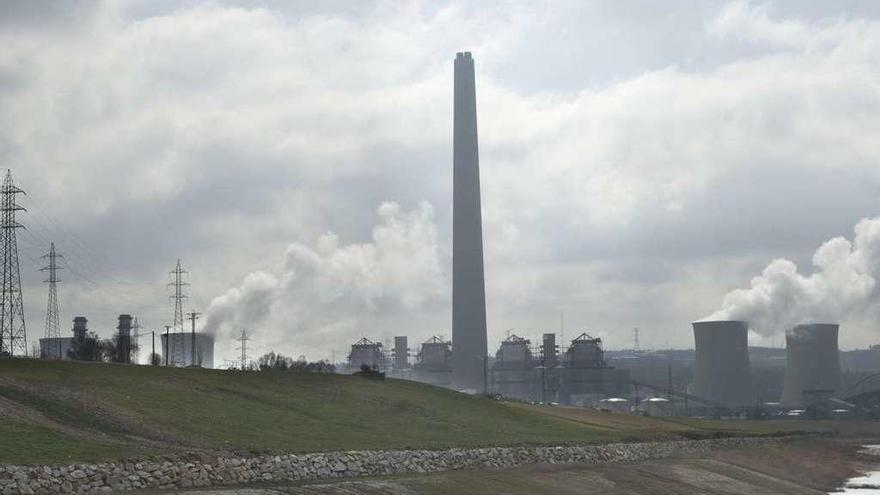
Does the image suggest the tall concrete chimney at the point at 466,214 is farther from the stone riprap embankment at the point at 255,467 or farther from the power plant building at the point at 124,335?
the stone riprap embankment at the point at 255,467

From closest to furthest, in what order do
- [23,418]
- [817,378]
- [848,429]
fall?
[23,418] → [848,429] → [817,378]

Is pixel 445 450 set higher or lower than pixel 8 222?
lower

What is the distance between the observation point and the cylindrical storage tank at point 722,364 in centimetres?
17150

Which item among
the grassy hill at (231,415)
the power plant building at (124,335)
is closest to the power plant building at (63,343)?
the power plant building at (124,335)

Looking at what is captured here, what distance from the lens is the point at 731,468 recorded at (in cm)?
7712

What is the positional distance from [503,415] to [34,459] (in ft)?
161

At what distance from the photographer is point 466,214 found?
16725cm

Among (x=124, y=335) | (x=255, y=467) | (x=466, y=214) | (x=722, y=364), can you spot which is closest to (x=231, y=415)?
(x=255, y=467)

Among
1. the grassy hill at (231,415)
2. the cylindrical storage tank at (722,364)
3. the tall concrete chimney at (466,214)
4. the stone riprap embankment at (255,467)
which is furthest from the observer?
the cylindrical storage tank at (722,364)

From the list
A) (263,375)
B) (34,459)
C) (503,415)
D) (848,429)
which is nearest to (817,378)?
(848,429)

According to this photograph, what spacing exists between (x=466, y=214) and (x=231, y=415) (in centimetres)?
10825

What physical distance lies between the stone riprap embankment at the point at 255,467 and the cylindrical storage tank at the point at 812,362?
112 meters

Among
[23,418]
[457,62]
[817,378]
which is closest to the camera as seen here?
[23,418]

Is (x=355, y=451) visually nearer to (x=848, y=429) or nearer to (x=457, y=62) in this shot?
(x=848, y=429)
